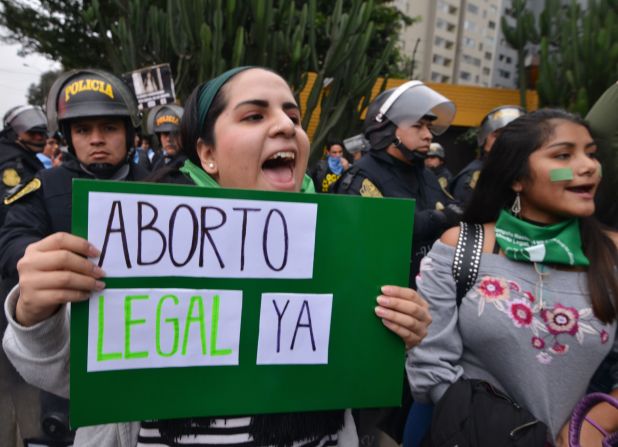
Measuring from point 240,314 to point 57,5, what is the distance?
57.6 feet

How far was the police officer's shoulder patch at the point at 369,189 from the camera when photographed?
3012 mm

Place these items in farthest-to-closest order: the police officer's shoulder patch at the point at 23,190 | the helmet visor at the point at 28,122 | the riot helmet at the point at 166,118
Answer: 1. the riot helmet at the point at 166,118
2. the helmet visor at the point at 28,122
3. the police officer's shoulder patch at the point at 23,190

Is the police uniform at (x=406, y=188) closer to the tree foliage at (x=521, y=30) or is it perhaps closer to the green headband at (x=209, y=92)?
the green headband at (x=209, y=92)

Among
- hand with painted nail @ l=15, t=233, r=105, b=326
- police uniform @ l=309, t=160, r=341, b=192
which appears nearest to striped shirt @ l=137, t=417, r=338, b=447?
hand with painted nail @ l=15, t=233, r=105, b=326

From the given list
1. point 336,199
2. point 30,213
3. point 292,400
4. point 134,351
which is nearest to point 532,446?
point 292,400

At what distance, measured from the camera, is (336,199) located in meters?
1.21

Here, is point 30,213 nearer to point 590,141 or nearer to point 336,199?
point 336,199

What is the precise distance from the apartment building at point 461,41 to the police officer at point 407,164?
56050 mm

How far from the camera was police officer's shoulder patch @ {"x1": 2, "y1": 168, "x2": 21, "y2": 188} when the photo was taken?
392 cm

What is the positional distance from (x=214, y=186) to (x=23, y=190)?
1.50 metres

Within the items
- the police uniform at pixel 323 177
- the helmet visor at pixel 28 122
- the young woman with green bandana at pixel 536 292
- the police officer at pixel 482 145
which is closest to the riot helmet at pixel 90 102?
the young woman with green bandana at pixel 536 292

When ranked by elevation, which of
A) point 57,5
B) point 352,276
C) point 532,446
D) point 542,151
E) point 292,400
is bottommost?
point 532,446

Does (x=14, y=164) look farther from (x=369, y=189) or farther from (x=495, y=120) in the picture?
(x=495, y=120)

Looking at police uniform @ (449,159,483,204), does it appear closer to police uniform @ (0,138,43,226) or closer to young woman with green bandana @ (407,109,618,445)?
young woman with green bandana @ (407,109,618,445)
